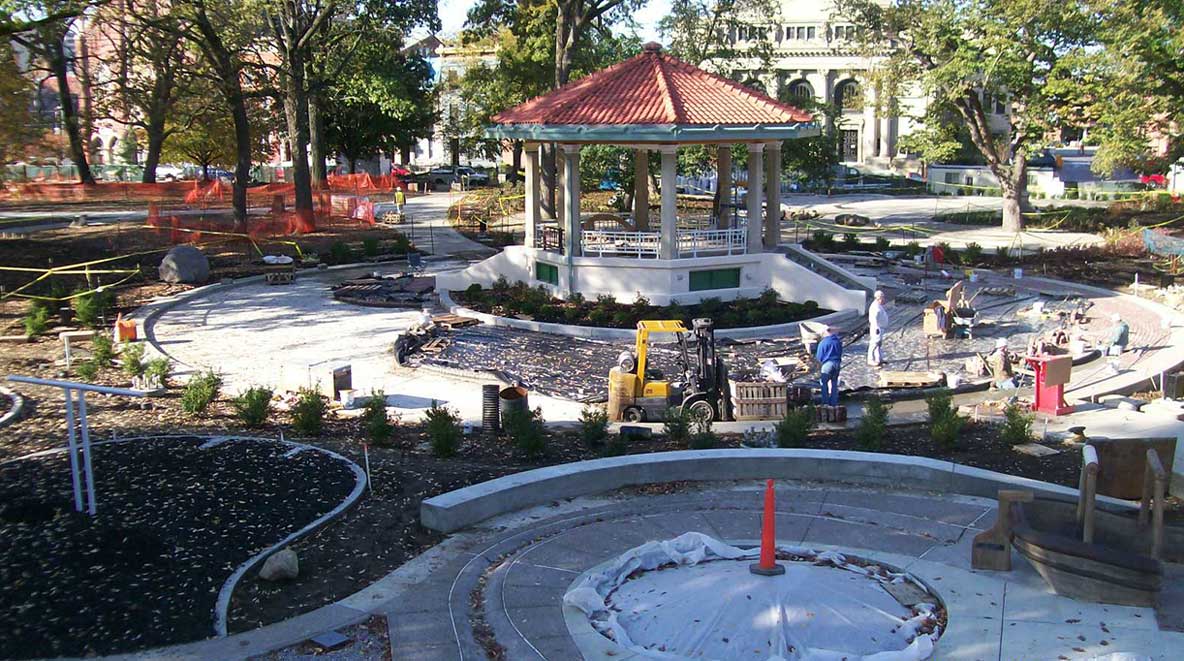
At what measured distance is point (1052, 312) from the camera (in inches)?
975

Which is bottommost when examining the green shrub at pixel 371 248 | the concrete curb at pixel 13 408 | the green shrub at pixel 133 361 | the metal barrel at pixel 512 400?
the concrete curb at pixel 13 408

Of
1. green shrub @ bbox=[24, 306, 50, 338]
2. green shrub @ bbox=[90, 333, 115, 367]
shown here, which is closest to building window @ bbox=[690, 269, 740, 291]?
green shrub @ bbox=[90, 333, 115, 367]

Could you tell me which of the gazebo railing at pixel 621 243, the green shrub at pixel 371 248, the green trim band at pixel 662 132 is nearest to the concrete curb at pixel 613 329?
the gazebo railing at pixel 621 243

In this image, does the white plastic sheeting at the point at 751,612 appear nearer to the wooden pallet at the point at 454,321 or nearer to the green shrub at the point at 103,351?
the green shrub at the point at 103,351

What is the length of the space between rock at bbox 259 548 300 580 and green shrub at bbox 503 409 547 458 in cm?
446

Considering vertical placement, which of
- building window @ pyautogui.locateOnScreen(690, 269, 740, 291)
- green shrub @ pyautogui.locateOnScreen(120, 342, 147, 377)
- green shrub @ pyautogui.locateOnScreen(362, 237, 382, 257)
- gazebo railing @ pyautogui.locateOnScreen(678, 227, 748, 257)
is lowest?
green shrub @ pyautogui.locateOnScreen(120, 342, 147, 377)

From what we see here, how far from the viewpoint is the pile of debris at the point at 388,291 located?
27.1 meters

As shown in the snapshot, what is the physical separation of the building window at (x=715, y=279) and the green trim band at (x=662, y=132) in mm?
3111

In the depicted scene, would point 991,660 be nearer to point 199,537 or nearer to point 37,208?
point 199,537

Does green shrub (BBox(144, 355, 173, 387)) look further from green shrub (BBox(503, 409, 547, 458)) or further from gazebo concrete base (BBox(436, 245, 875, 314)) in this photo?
gazebo concrete base (BBox(436, 245, 875, 314))

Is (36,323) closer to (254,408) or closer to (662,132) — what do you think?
(254,408)

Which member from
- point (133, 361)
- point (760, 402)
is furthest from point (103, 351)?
point (760, 402)

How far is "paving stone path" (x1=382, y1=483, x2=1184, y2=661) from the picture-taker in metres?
8.61

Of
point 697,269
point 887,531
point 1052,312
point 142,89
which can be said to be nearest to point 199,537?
point 887,531
